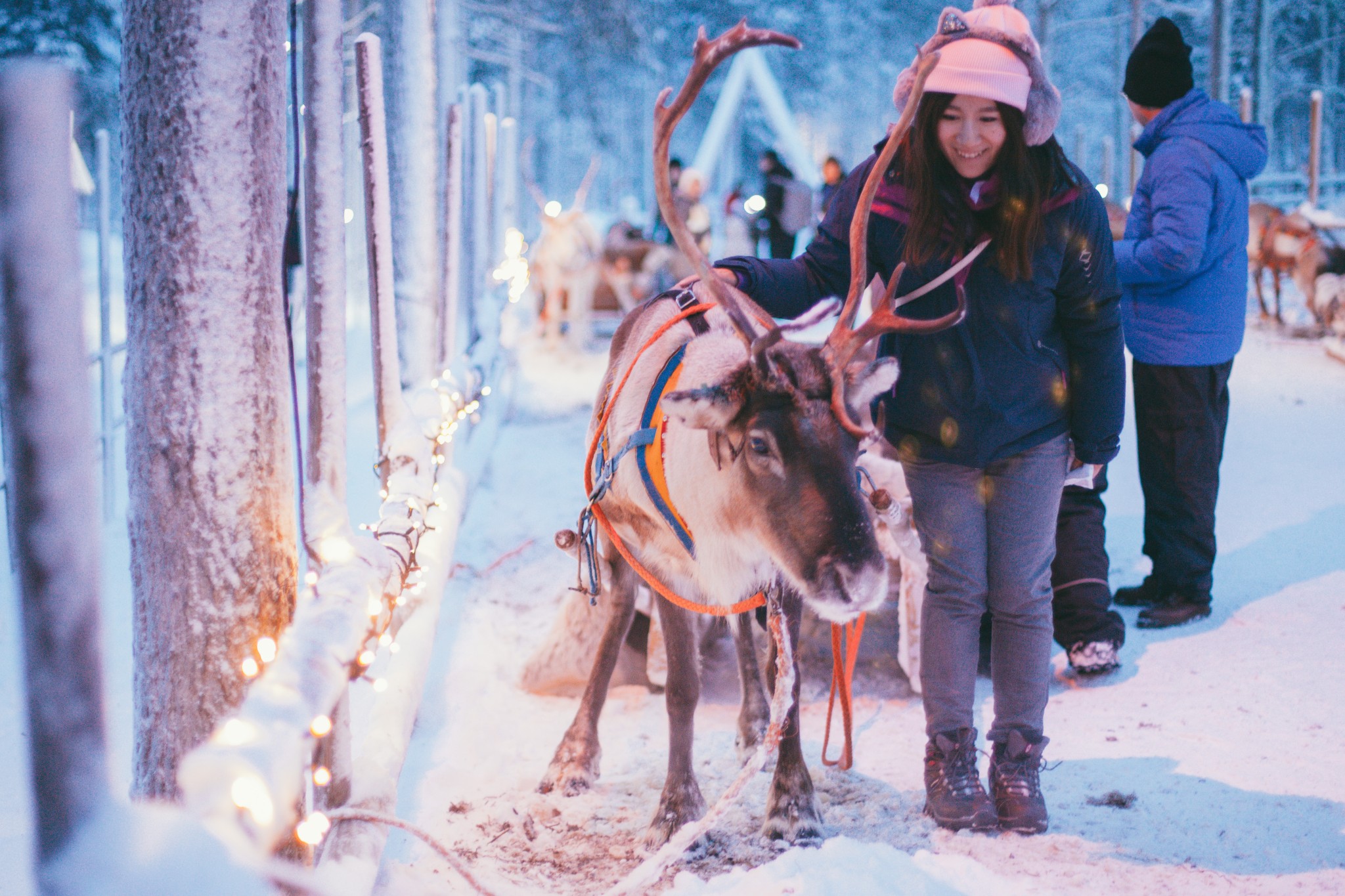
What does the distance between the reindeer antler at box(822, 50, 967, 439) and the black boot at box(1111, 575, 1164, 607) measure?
8.32 feet

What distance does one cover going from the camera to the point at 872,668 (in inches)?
161

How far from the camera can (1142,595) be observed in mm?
4449

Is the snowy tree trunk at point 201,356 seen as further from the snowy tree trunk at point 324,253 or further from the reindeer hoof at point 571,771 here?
the reindeer hoof at point 571,771

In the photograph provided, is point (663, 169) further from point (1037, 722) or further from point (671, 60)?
point (671, 60)

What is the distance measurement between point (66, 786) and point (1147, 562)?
16.7ft

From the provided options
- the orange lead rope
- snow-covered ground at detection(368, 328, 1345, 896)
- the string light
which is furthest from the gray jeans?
the string light

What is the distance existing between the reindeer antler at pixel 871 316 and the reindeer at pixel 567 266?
9754 mm

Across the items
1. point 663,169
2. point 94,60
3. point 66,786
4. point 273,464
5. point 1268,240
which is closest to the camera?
point 66,786

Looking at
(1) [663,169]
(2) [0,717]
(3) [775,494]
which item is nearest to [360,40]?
(1) [663,169]

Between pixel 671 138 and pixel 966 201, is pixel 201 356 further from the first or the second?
pixel 966 201

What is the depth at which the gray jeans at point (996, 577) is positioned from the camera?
2824 mm

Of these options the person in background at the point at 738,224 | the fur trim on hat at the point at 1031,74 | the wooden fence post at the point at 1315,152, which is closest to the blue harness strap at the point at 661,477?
the fur trim on hat at the point at 1031,74

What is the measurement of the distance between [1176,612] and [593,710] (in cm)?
256

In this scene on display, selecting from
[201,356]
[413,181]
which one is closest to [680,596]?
[201,356]
